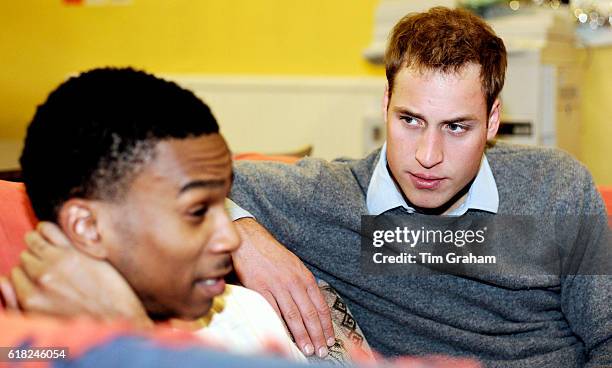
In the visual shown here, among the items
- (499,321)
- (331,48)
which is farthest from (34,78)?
(499,321)

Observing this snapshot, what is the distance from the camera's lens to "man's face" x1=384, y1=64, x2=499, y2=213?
4.55 feet

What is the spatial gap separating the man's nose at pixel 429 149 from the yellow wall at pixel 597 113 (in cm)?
220

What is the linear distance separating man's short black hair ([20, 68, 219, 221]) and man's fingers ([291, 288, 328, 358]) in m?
0.55

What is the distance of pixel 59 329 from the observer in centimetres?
51

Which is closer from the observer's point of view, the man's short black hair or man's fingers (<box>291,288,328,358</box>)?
the man's short black hair

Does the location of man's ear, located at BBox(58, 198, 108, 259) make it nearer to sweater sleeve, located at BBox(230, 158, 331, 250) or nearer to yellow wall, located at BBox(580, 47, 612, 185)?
sweater sleeve, located at BBox(230, 158, 331, 250)

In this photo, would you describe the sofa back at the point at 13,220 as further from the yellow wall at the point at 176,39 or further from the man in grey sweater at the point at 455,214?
the yellow wall at the point at 176,39

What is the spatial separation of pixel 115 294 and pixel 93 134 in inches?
6.3

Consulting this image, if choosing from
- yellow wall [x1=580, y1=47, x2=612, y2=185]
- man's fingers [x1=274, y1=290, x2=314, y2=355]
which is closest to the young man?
man's fingers [x1=274, y1=290, x2=314, y2=355]

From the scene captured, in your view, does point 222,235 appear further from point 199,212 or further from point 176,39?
A: point 176,39

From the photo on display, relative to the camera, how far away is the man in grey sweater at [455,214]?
141 centimetres

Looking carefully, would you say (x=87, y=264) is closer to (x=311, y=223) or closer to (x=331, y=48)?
(x=311, y=223)

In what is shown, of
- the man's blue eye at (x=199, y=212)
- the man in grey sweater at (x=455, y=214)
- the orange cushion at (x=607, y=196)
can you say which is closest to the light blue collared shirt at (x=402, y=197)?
the man in grey sweater at (x=455, y=214)

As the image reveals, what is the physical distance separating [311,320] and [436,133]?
42 centimetres
